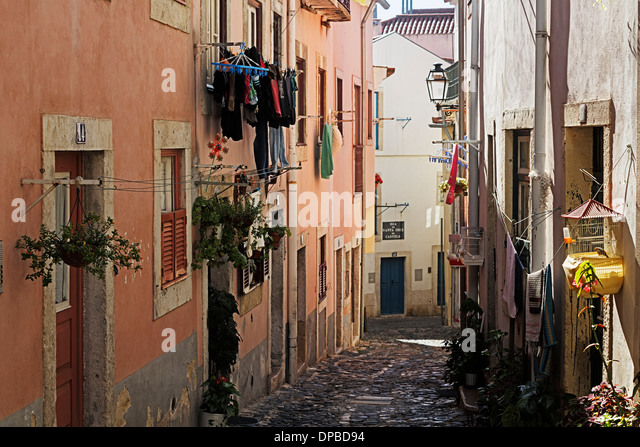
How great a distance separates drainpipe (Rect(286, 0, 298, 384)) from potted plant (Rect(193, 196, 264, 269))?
4.59 metres

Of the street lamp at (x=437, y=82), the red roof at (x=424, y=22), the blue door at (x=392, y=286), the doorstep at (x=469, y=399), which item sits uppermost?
the red roof at (x=424, y=22)

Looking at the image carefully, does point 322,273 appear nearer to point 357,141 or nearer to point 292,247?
point 292,247

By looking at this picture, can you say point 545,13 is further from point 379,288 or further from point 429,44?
point 429,44

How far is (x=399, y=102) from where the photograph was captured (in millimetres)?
34750

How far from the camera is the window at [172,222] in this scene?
31.2ft

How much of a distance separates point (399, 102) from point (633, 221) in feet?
92.0

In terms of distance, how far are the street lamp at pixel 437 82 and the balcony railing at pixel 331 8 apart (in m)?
2.15

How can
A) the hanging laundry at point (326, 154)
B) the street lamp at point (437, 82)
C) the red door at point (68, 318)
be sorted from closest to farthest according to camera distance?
the red door at point (68, 318) → the hanging laundry at point (326, 154) → the street lamp at point (437, 82)

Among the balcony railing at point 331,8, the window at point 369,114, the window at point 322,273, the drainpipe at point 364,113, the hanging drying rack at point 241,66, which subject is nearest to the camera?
the hanging drying rack at point 241,66

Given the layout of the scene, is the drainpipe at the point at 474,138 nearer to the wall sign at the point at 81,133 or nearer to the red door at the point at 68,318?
the red door at the point at 68,318

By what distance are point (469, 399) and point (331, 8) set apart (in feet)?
28.8

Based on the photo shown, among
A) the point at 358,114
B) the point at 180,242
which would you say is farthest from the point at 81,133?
the point at 358,114

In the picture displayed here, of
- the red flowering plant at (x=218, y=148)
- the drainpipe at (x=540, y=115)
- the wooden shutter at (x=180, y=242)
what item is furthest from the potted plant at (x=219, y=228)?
the drainpipe at (x=540, y=115)

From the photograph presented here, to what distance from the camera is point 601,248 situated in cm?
804
